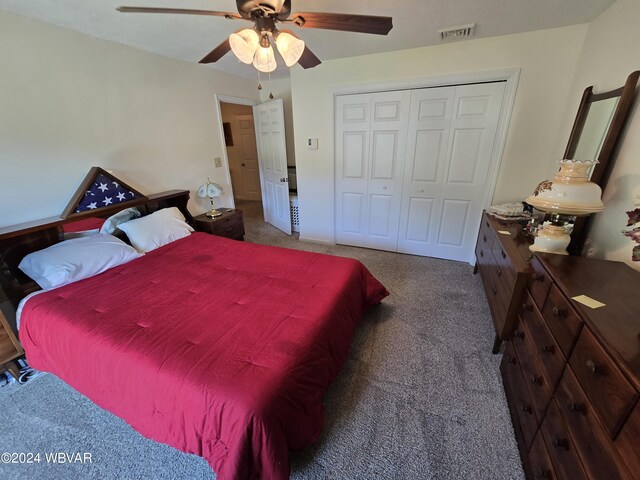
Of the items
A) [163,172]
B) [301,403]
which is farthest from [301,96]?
[301,403]

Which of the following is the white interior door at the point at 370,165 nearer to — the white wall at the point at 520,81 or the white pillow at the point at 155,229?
the white wall at the point at 520,81

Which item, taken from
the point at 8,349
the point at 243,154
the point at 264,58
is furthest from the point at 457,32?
the point at 243,154

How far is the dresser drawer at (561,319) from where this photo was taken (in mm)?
934

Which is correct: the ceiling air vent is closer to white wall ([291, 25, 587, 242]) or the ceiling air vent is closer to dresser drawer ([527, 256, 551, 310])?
white wall ([291, 25, 587, 242])

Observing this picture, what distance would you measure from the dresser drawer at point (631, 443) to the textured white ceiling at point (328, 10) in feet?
7.68

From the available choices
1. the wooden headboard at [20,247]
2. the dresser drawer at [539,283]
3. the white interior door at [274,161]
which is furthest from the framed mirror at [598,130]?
the wooden headboard at [20,247]

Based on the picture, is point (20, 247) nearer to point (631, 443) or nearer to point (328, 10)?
point (328, 10)

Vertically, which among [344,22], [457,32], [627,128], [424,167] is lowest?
[424,167]

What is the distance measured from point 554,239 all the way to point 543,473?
45.5 inches

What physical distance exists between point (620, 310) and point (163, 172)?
3.57 metres

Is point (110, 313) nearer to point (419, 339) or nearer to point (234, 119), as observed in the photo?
point (419, 339)

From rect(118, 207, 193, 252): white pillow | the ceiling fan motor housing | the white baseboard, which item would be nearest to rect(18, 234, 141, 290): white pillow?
rect(118, 207, 193, 252): white pillow

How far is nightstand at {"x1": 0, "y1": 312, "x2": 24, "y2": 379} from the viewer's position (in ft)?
5.46

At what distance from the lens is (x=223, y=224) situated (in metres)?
3.15
